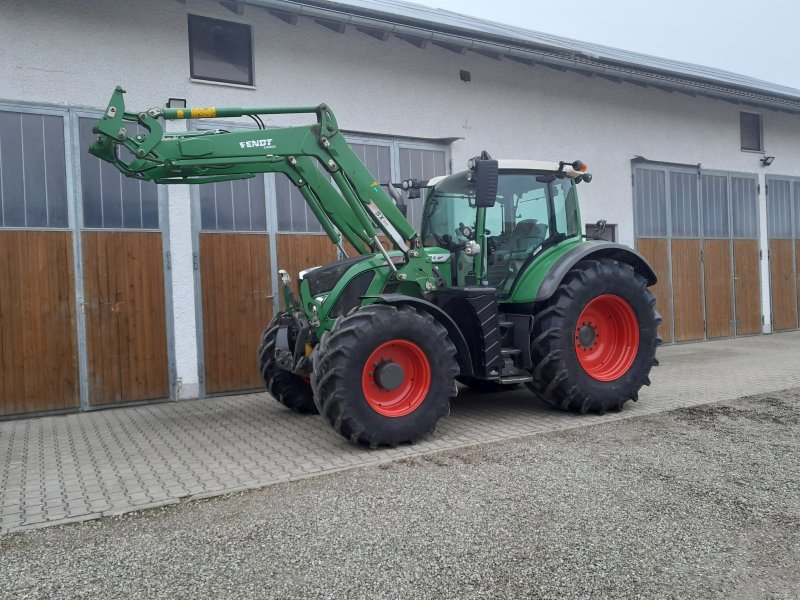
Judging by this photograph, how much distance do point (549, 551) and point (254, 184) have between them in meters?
6.23

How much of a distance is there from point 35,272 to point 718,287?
1151 centimetres

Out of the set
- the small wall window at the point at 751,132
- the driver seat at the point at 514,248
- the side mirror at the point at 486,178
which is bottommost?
the driver seat at the point at 514,248

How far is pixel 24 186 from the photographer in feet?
22.5

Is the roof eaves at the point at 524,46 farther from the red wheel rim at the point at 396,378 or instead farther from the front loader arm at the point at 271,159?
the red wheel rim at the point at 396,378

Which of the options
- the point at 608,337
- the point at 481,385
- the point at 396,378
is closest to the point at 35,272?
the point at 396,378

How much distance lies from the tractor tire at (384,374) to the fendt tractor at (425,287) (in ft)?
0.04

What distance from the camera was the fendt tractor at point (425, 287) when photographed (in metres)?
4.79

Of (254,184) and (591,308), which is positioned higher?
(254,184)

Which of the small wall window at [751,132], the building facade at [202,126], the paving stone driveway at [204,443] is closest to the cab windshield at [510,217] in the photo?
the paving stone driveway at [204,443]

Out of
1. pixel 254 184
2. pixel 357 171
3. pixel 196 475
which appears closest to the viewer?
pixel 196 475

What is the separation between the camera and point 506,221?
6.06 meters

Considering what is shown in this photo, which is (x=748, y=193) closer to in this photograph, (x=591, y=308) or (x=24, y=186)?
(x=591, y=308)

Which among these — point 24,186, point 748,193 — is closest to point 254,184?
point 24,186

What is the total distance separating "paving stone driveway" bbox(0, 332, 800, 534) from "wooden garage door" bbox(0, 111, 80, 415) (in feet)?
1.29
